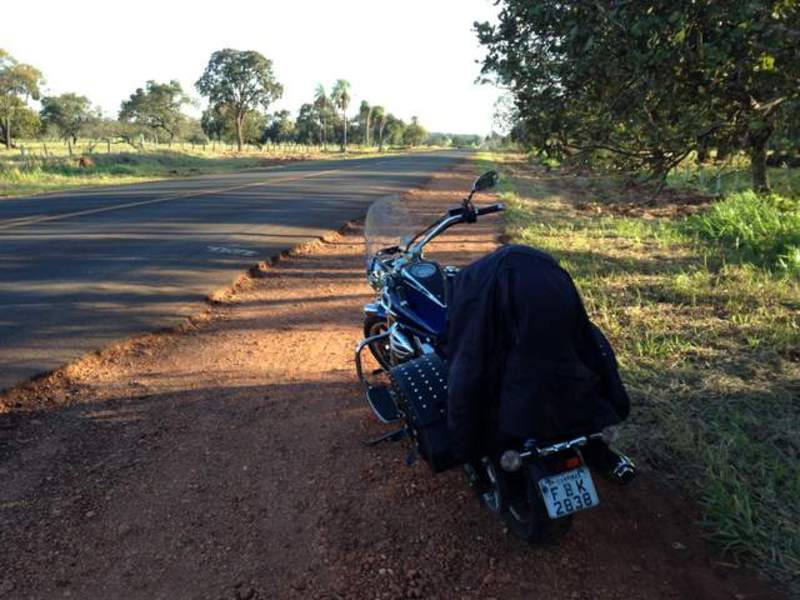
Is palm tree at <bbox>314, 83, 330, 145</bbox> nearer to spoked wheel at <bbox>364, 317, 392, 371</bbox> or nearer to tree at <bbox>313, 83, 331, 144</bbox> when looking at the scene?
tree at <bbox>313, 83, 331, 144</bbox>

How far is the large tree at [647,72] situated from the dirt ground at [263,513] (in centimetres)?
204

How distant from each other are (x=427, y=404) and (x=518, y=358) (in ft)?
1.95

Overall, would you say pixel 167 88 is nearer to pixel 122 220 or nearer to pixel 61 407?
pixel 122 220

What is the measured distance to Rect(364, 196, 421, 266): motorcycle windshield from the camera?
4.66 meters

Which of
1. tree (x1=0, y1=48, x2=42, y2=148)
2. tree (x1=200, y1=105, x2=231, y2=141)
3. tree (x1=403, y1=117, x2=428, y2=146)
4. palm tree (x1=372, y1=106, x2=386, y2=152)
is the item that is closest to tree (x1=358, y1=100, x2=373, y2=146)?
palm tree (x1=372, y1=106, x2=386, y2=152)

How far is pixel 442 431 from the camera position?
9.11ft

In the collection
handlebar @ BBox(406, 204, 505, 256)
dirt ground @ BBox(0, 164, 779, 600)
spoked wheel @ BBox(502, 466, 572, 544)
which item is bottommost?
dirt ground @ BBox(0, 164, 779, 600)

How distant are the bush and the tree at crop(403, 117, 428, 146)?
394 feet

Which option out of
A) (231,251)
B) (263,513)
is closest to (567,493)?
(263,513)

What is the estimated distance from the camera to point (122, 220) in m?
12.1

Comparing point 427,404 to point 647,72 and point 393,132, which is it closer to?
point 647,72

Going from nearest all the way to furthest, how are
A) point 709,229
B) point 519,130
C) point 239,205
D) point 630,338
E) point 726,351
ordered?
1. point 519,130
2. point 726,351
3. point 630,338
4. point 709,229
5. point 239,205

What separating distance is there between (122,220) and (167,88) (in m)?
70.0

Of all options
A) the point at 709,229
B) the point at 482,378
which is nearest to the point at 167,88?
the point at 709,229
